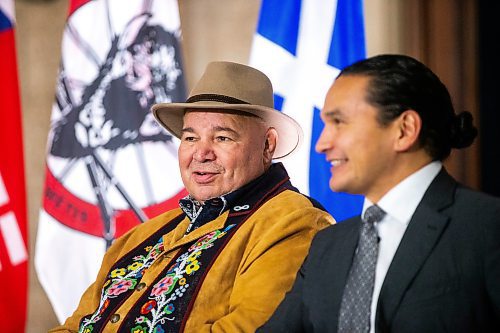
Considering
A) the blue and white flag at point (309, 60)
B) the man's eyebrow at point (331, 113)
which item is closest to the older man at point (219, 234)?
the man's eyebrow at point (331, 113)

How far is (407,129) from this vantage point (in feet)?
4.97

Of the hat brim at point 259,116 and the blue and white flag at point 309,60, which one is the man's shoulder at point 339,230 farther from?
the blue and white flag at point 309,60

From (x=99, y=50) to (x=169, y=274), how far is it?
1.70 metres

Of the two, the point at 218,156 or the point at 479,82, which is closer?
the point at 218,156

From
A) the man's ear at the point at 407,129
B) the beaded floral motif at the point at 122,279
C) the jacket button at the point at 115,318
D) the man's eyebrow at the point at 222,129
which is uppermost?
the man's ear at the point at 407,129

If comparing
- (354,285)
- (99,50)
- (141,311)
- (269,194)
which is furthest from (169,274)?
(99,50)

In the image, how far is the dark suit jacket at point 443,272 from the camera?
1.41 metres

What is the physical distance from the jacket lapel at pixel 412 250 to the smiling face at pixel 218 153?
890 millimetres

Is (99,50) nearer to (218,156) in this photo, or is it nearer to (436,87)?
(218,156)

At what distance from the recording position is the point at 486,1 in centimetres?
287

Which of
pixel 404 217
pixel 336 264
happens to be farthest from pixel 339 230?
pixel 404 217

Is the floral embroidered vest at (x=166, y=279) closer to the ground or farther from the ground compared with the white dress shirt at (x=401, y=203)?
closer to the ground

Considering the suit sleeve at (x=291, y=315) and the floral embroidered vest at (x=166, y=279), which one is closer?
the suit sleeve at (x=291, y=315)

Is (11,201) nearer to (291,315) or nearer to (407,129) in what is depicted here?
(291,315)
